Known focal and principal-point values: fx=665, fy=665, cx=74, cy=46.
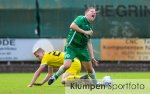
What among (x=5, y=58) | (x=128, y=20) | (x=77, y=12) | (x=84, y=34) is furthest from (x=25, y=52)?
(x=84, y=34)

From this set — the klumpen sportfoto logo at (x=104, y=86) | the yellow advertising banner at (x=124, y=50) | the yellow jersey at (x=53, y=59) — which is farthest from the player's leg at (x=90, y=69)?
the yellow advertising banner at (x=124, y=50)

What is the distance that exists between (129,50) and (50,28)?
3.77 m

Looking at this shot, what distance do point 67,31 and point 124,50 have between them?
2.75m

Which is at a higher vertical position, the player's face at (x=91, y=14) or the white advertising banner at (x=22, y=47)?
the player's face at (x=91, y=14)

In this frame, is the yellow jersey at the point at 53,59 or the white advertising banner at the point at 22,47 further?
the white advertising banner at the point at 22,47

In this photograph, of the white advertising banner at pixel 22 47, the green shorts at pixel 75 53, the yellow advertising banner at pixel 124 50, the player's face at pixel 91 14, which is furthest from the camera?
the yellow advertising banner at pixel 124 50

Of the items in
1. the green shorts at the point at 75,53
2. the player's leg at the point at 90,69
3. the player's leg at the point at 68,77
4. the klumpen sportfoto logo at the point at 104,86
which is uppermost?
the green shorts at the point at 75,53

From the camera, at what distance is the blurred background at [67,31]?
97.9 feet

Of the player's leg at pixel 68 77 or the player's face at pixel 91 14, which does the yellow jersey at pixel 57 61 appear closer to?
the player's leg at pixel 68 77

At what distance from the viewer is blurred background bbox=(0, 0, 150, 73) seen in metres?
29.8

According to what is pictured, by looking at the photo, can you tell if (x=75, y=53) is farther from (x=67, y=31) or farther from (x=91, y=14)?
(x=67, y=31)

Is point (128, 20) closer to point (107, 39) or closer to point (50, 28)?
point (107, 39)

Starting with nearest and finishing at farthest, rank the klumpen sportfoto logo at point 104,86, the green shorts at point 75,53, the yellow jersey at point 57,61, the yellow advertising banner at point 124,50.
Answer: the klumpen sportfoto logo at point 104,86 < the green shorts at point 75,53 < the yellow jersey at point 57,61 < the yellow advertising banner at point 124,50

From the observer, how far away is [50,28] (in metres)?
30.6
